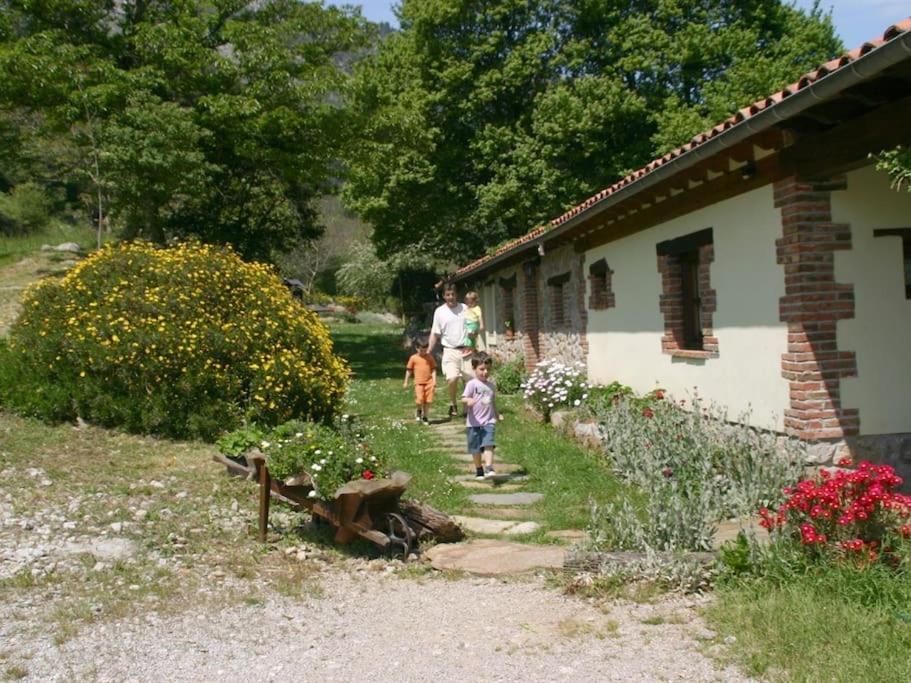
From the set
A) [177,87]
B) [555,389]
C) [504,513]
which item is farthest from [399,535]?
[177,87]

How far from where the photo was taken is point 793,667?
354 cm

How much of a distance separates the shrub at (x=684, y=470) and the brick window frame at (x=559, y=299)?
15.4ft

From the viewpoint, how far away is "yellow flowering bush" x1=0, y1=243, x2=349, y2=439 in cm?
876

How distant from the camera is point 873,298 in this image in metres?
6.51

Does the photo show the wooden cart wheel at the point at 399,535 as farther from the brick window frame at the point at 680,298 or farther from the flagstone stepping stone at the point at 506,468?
the brick window frame at the point at 680,298

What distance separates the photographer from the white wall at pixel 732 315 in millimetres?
6906

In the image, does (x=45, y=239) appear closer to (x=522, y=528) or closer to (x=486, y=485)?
(x=486, y=485)

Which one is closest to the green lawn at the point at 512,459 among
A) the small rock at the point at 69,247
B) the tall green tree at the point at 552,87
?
the tall green tree at the point at 552,87

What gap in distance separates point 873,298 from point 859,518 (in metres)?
2.75

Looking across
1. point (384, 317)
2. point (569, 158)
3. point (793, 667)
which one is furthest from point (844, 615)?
point (384, 317)

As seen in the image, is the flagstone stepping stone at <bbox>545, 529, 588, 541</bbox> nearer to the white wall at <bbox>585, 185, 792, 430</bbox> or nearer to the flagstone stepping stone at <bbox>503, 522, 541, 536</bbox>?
the flagstone stepping stone at <bbox>503, 522, 541, 536</bbox>

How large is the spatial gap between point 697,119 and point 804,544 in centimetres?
1781

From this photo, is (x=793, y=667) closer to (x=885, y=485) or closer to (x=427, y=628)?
(x=885, y=485)

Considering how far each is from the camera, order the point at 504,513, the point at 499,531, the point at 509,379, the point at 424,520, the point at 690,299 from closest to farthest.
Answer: the point at 424,520 → the point at 499,531 → the point at 504,513 → the point at 690,299 → the point at 509,379
